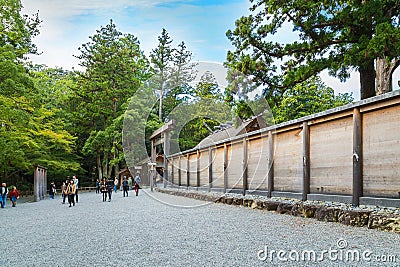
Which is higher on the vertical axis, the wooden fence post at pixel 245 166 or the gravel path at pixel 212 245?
the wooden fence post at pixel 245 166

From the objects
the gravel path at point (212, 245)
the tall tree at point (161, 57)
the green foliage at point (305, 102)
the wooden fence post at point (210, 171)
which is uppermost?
the tall tree at point (161, 57)

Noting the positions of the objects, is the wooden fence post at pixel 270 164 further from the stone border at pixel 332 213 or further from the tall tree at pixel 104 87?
the tall tree at pixel 104 87

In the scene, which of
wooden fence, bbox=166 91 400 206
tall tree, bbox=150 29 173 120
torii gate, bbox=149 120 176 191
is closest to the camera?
wooden fence, bbox=166 91 400 206

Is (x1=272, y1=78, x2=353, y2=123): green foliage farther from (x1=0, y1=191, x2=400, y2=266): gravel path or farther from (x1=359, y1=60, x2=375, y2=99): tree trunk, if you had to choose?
(x1=0, y1=191, x2=400, y2=266): gravel path

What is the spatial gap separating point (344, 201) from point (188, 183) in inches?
421

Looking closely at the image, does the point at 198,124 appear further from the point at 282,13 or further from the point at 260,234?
the point at 260,234

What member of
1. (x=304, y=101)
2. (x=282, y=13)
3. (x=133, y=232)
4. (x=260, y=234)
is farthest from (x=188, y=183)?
(x=304, y=101)

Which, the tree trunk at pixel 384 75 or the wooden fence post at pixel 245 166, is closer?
the wooden fence post at pixel 245 166

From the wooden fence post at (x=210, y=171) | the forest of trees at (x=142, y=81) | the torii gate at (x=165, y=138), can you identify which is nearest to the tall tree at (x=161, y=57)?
the forest of trees at (x=142, y=81)

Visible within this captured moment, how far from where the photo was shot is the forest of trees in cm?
1055

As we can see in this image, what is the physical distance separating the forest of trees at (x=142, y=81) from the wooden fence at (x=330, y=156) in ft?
9.76

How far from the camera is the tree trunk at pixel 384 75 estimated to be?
12.2 m

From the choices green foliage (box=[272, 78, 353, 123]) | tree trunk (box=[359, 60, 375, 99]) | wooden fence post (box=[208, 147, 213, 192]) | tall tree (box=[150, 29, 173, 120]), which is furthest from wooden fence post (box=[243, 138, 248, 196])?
tall tree (box=[150, 29, 173, 120])

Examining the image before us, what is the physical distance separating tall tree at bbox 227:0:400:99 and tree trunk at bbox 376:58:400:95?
162 mm
